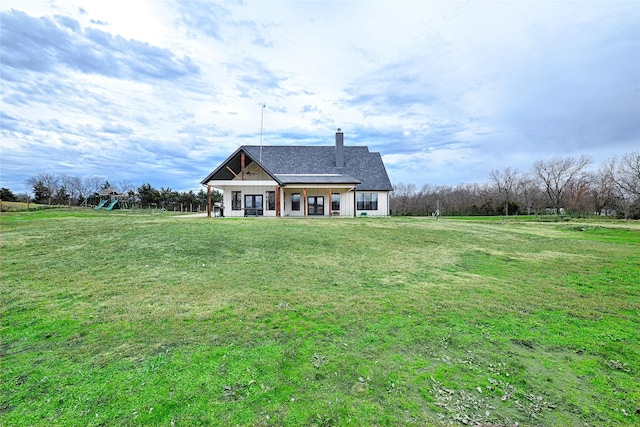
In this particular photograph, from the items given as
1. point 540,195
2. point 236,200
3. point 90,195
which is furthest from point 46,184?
point 540,195

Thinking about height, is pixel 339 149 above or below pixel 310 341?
above

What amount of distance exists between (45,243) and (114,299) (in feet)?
23.5

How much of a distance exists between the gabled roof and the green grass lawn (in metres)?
18.7

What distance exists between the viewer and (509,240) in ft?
49.0

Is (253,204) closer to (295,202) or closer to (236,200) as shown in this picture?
(236,200)

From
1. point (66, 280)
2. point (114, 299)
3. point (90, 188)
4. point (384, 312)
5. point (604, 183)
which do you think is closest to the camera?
point (384, 312)

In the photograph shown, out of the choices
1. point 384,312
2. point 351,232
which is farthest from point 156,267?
point 351,232

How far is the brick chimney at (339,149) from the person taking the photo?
3008cm

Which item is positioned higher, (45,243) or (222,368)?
(45,243)

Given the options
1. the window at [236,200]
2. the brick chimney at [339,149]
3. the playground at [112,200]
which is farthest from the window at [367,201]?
the playground at [112,200]

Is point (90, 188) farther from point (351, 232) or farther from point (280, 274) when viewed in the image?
point (280, 274)

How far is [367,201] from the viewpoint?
94.2 feet

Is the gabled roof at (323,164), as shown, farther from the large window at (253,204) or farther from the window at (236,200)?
the window at (236,200)

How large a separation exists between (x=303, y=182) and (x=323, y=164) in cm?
638
